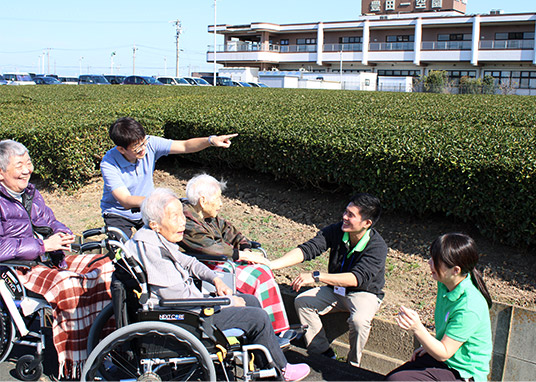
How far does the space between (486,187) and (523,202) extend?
36cm

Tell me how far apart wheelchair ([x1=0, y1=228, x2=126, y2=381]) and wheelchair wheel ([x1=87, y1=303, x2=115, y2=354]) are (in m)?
0.45

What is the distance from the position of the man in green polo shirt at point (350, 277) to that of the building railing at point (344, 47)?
57.5 m

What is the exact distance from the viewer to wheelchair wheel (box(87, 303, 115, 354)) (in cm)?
346

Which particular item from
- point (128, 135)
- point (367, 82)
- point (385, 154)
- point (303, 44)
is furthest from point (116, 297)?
point (303, 44)

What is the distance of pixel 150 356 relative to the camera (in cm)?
322

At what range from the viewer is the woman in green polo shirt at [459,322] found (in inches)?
111

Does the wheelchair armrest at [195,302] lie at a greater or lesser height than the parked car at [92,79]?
lesser

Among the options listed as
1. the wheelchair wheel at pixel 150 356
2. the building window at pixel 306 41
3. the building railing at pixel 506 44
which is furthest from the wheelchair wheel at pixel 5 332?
the building window at pixel 306 41

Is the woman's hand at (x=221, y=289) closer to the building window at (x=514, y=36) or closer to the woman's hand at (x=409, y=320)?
the woman's hand at (x=409, y=320)

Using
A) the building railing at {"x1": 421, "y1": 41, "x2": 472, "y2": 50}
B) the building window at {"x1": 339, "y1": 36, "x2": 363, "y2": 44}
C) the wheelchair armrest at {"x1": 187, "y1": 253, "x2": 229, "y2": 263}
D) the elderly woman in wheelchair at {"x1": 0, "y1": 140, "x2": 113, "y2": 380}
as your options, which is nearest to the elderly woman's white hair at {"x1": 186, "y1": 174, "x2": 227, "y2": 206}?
the wheelchair armrest at {"x1": 187, "y1": 253, "x2": 229, "y2": 263}

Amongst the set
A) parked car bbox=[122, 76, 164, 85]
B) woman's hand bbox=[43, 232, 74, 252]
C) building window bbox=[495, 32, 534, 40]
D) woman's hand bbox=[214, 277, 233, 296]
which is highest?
building window bbox=[495, 32, 534, 40]

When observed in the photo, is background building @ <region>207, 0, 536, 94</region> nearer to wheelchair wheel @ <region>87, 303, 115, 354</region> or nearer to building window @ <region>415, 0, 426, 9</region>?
building window @ <region>415, 0, 426, 9</region>

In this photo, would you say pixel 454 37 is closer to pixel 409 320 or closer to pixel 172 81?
pixel 172 81

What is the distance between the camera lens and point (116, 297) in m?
3.23
